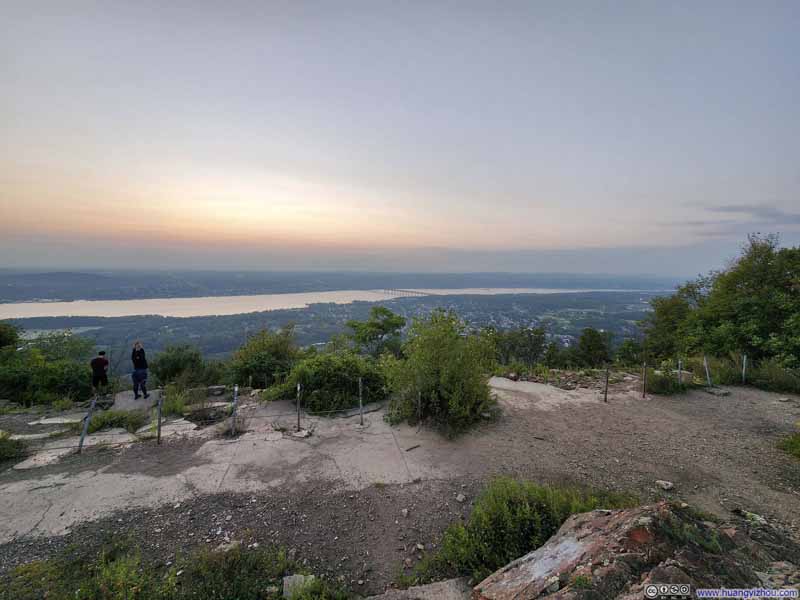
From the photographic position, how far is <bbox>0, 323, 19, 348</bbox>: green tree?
11773mm

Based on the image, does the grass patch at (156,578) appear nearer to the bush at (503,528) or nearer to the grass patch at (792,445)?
the bush at (503,528)

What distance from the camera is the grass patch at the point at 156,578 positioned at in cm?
324

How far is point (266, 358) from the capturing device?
439 inches

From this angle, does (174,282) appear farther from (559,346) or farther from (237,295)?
(559,346)

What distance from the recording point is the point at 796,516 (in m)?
4.24

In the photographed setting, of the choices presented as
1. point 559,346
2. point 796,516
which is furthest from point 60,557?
point 559,346

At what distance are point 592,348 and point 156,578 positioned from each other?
30385mm

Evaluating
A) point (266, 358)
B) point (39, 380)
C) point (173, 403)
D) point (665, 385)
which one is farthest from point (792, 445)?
point (39, 380)

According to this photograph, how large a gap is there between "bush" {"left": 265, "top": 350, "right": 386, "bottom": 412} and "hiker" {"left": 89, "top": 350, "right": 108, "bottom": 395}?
17.3ft

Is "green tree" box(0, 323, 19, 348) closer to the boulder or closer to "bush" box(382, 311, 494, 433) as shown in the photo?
"bush" box(382, 311, 494, 433)

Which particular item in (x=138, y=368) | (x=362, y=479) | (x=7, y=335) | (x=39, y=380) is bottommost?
(x=362, y=479)

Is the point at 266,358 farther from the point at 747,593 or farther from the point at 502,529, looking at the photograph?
the point at 747,593

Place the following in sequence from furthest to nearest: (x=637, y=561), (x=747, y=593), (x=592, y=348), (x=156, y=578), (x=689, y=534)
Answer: (x=592, y=348) → (x=156, y=578) → (x=689, y=534) → (x=637, y=561) → (x=747, y=593)

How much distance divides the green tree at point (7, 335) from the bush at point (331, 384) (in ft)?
A: 37.1
